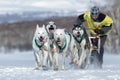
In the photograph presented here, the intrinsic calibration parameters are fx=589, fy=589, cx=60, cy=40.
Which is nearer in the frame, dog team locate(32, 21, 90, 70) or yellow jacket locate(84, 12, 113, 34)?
dog team locate(32, 21, 90, 70)

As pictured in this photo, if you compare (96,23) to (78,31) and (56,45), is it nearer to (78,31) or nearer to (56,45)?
(78,31)

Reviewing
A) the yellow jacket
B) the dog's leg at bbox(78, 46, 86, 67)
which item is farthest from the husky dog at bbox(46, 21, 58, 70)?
the yellow jacket

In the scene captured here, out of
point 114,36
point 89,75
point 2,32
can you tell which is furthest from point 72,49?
point 2,32

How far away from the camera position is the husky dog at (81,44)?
12219mm

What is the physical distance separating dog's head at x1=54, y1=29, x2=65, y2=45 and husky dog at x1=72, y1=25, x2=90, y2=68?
458mm

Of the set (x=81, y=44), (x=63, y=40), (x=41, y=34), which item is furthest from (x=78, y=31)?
(x=41, y=34)

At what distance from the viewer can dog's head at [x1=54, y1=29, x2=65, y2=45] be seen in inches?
462

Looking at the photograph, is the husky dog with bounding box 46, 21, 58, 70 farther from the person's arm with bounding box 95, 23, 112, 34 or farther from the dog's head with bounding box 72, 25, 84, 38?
the person's arm with bounding box 95, 23, 112, 34

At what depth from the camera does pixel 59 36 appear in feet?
38.6

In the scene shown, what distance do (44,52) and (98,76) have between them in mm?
2564

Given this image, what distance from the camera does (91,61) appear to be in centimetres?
1266

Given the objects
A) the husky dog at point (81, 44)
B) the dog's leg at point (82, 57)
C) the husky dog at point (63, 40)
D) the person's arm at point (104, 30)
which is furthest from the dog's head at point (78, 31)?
the person's arm at point (104, 30)

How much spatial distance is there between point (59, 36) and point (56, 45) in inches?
10.1

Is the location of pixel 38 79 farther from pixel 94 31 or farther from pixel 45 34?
pixel 94 31
